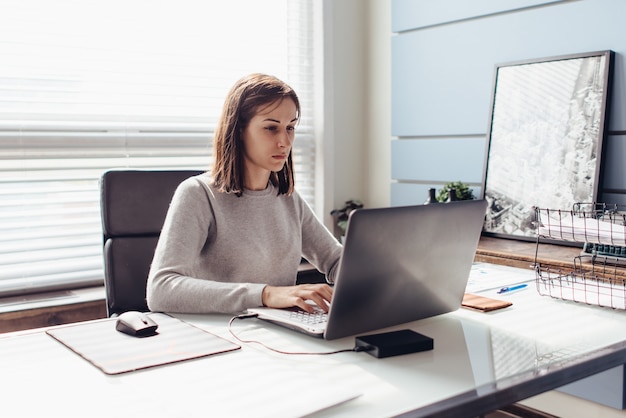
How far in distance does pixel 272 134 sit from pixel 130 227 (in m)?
0.53

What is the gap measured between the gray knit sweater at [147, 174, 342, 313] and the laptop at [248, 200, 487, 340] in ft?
0.55

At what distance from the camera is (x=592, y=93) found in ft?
8.41

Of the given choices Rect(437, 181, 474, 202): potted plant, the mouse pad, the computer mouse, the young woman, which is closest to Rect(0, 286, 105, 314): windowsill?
the young woman

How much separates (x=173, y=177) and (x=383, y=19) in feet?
6.36

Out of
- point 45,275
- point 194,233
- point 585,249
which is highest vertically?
point 194,233

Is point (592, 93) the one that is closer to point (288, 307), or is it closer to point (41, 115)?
point (288, 307)

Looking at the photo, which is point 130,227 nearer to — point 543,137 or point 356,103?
point 543,137

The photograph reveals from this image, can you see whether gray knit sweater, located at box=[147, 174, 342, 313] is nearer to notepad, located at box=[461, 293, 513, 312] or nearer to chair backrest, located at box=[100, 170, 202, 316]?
chair backrest, located at box=[100, 170, 202, 316]

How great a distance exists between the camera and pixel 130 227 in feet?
6.52

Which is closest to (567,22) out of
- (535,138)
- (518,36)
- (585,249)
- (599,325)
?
(518,36)

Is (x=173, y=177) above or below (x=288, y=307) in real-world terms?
above

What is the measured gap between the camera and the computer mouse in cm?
135

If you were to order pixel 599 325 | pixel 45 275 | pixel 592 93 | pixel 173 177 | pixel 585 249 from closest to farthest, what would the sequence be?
pixel 599 325 < pixel 173 177 < pixel 585 249 < pixel 592 93 < pixel 45 275

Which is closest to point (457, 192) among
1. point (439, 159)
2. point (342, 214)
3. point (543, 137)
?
point (439, 159)
